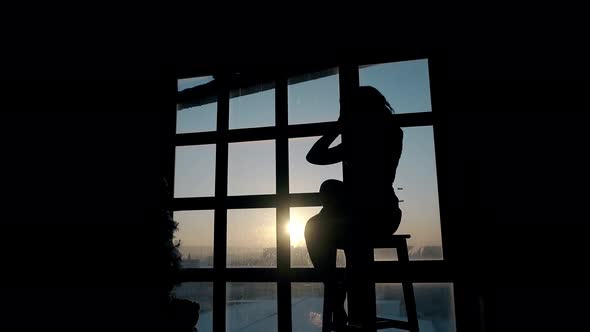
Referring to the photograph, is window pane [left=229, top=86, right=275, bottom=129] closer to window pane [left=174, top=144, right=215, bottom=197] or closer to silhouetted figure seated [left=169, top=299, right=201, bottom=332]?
window pane [left=174, top=144, right=215, bottom=197]

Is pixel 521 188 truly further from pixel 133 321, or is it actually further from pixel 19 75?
pixel 19 75

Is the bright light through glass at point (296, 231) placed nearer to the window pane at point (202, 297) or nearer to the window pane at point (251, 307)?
the window pane at point (251, 307)

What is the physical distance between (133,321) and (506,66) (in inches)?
105

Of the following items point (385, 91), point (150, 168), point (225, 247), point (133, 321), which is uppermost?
point (385, 91)

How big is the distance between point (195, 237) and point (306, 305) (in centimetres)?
82

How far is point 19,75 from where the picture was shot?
267 cm

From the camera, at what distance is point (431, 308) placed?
2.01m

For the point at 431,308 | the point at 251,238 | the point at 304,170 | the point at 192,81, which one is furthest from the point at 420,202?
the point at 192,81

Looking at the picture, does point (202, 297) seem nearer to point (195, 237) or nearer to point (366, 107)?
point (195, 237)

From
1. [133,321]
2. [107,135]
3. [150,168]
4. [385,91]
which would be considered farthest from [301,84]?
[133,321]

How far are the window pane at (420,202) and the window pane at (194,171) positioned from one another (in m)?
1.18

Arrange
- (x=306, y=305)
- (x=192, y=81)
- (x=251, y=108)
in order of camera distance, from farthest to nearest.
Result: (x=192, y=81) < (x=251, y=108) < (x=306, y=305)

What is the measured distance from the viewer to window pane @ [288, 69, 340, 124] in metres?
2.27

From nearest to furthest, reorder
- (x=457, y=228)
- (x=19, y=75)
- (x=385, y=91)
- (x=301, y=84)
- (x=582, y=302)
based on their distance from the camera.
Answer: (x=582, y=302) < (x=457, y=228) < (x=385, y=91) < (x=301, y=84) < (x=19, y=75)
